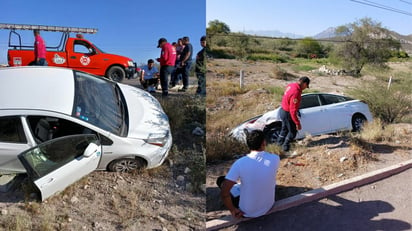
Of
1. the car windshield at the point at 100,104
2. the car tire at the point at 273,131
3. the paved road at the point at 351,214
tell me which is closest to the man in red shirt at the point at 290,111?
the car tire at the point at 273,131

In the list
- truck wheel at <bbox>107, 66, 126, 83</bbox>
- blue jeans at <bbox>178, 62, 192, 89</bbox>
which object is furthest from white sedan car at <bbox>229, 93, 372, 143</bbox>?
truck wheel at <bbox>107, 66, 126, 83</bbox>

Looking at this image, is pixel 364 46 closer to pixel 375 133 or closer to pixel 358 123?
pixel 358 123

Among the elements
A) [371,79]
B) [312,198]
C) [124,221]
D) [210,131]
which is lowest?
[124,221]

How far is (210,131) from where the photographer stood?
460 cm

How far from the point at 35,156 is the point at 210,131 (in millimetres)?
2435

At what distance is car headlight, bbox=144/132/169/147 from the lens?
3.53m

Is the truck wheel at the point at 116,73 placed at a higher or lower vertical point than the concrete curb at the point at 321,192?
higher

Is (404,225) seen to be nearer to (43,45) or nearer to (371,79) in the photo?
(371,79)

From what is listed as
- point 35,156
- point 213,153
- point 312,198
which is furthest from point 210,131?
point 35,156

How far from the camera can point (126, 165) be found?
11.6 feet

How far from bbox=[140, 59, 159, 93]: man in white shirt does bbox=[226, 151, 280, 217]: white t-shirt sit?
411 cm

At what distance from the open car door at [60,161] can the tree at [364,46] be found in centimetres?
733

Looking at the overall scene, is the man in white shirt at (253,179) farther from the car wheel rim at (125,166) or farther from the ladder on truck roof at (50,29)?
the ladder on truck roof at (50,29)

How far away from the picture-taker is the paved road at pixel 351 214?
2639 millimetres
